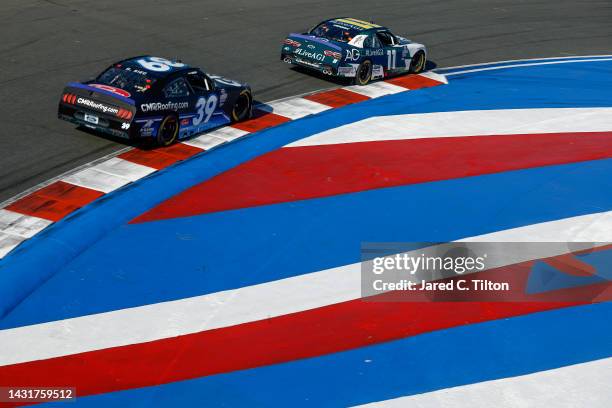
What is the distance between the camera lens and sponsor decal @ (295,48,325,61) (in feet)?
61.8

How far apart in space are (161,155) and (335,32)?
6463mm

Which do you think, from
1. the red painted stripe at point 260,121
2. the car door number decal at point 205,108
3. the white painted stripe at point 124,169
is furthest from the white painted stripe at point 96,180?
the red painted stripe at point 260,121

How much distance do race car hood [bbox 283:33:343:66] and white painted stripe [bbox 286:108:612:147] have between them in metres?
2.10

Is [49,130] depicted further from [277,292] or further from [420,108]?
[420,108]

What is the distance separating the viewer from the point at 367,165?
591 inches

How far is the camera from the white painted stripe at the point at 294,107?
17.4 metres

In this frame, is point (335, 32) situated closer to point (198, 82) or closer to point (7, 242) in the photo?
point (198, 82)

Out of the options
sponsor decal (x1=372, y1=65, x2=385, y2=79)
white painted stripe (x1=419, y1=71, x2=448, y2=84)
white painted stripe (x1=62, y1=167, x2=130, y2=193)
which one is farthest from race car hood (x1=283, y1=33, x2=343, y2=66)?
white painted stripe (x1=62, y1=167, x2=130, y2=193)

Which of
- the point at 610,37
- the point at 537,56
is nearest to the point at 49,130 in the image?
the point at 537,56

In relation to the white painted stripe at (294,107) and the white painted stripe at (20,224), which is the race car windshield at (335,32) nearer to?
the white painted stripe at (294,107)

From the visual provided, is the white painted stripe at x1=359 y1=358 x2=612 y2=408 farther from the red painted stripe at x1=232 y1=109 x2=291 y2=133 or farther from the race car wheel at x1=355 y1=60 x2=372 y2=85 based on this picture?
the race car wheel at x1=355 y1=60 x2=372 y2=85

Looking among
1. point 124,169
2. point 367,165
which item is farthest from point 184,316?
point 367,165

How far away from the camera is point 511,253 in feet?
39.9

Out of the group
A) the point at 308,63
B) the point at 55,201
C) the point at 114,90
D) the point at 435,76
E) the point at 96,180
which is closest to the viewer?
the point at 55,201
